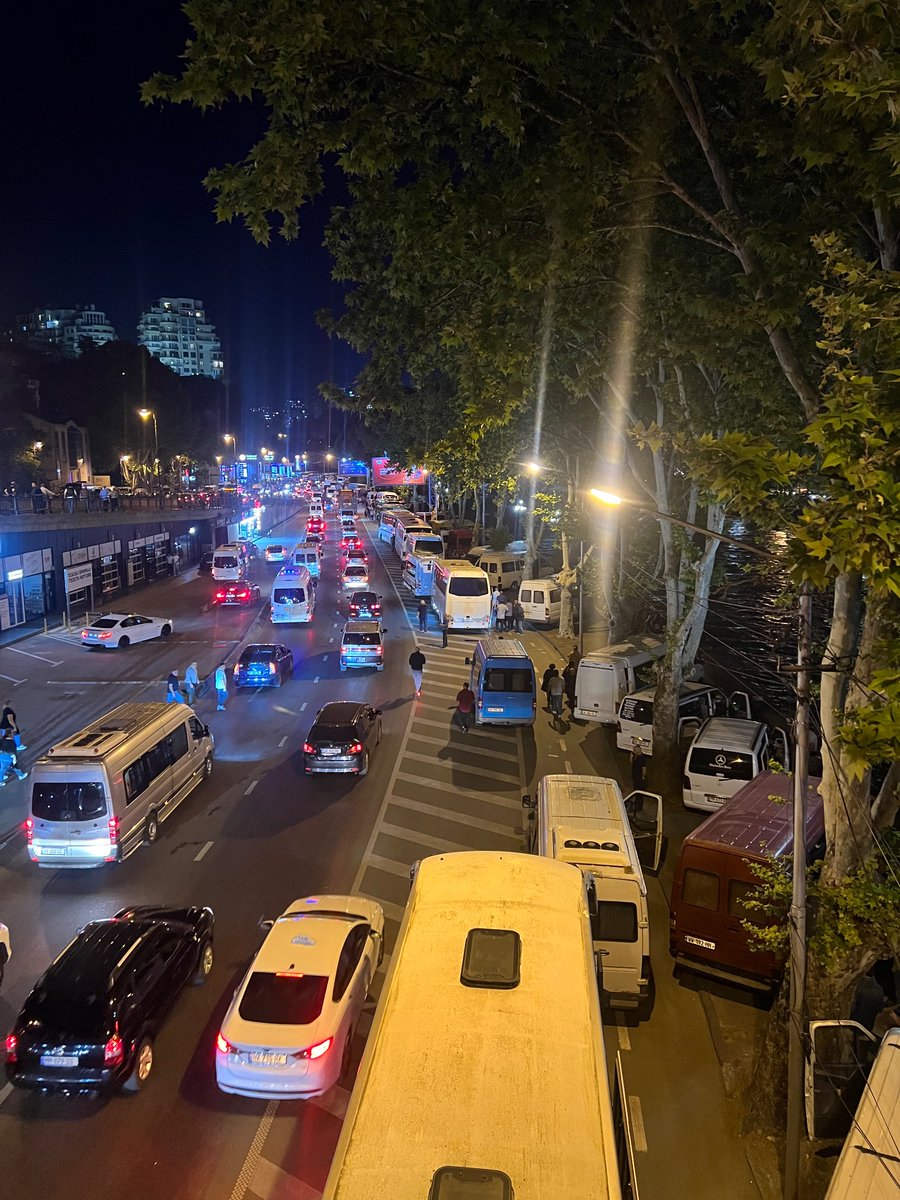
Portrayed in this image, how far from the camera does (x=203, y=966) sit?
10430 millimetres

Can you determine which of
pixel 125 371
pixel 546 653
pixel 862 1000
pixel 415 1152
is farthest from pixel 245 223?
pixel 125 371

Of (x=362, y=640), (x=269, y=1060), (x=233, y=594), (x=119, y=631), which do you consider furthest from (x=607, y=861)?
(x=233, y=594)

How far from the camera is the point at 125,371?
252ft

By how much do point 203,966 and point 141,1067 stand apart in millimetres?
1934

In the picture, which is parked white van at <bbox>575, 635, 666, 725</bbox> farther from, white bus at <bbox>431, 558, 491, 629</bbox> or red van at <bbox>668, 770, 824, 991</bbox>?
white bus at <bbox>431, 558, 491, 629</bbox>

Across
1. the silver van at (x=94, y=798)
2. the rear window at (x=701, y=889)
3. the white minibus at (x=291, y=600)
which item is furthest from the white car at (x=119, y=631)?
the rear window at (x=701, y=889)

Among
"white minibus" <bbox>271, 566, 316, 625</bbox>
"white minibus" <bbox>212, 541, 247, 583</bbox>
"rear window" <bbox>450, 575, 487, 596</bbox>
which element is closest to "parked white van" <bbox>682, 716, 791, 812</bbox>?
"rear window" <bbox>450, 575, 487, 596</bbox>

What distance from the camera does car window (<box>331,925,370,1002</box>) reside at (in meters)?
8.79

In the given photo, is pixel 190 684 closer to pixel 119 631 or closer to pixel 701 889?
pixel 119 631

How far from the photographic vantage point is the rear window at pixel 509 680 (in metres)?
21.0

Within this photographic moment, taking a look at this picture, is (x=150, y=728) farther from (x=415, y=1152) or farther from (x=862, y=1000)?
(x=862, y=1000)

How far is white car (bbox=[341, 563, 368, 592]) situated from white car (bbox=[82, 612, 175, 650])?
1229cm

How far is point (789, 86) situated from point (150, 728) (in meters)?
13.7

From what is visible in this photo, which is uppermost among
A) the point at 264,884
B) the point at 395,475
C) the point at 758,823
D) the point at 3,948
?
the point at 395,475
